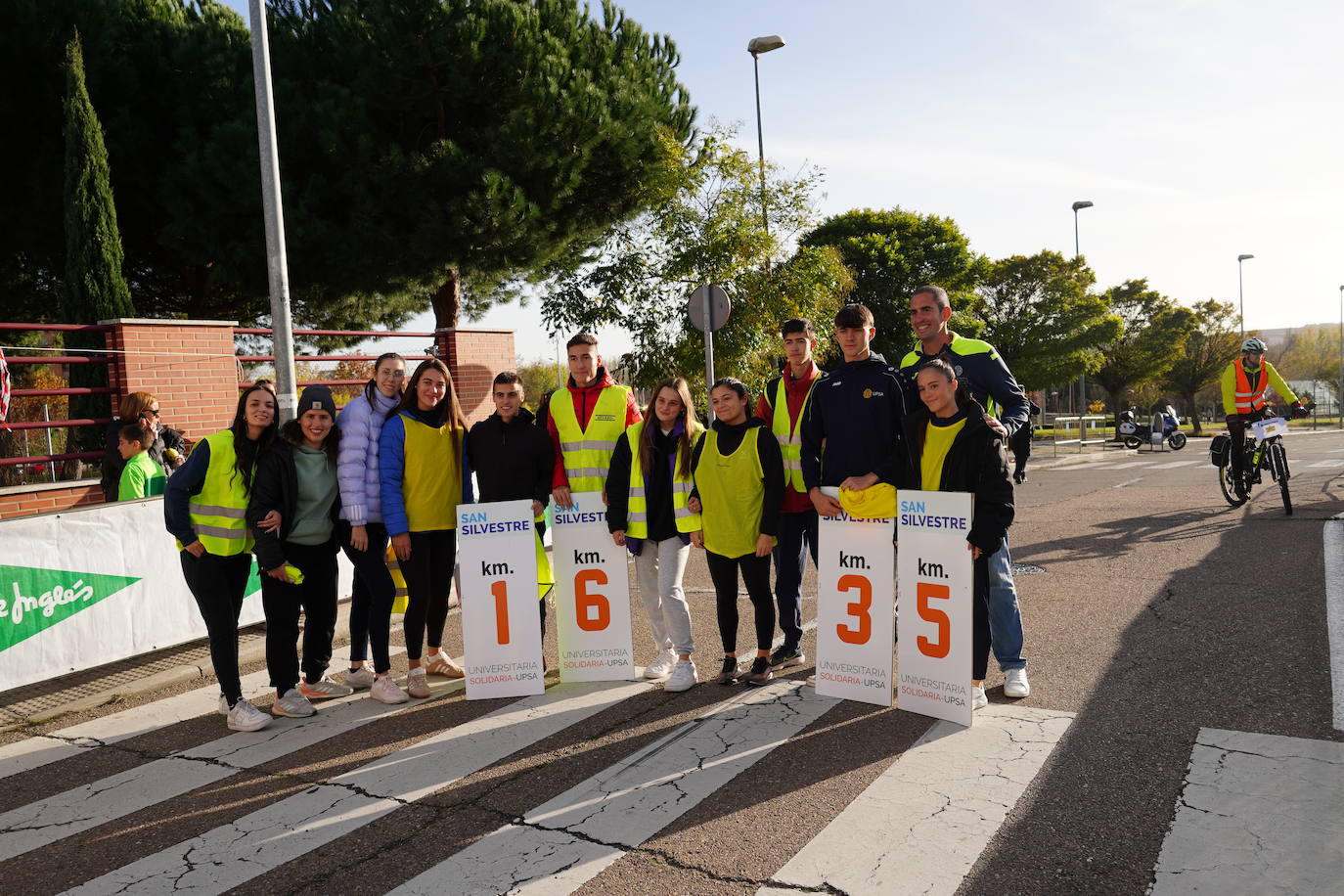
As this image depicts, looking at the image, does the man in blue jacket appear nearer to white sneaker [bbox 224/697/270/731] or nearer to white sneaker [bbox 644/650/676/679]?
white sneaker [bbox 644/650/676/679]

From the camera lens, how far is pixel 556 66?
14789 millimetres

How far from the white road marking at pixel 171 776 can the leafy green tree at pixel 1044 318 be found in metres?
30.3

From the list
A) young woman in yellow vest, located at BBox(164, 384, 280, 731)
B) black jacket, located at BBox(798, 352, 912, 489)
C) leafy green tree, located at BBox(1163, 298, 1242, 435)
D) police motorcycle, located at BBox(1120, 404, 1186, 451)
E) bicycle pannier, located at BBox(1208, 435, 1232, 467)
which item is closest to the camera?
young woman in yellow vest, located at BBox(164, 384, 280, 731)

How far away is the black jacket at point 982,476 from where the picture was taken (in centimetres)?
463

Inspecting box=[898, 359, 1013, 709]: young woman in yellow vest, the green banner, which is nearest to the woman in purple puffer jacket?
the green banner

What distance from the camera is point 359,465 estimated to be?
5.38 metres

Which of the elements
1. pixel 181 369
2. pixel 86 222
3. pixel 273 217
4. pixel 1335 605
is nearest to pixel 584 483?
pixel 273 217

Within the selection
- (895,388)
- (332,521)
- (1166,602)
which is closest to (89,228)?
(332,521)

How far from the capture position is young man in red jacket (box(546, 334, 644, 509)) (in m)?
5.79

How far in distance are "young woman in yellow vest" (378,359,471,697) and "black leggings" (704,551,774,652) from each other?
165 cm

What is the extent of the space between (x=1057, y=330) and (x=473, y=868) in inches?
1299

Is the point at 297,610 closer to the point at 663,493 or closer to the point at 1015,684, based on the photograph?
the point at 663,493

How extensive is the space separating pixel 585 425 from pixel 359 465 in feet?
4.45

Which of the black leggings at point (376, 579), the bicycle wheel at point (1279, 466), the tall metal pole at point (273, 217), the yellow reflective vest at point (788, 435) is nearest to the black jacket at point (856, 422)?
the yellow reflective vest at point (788, 435)
